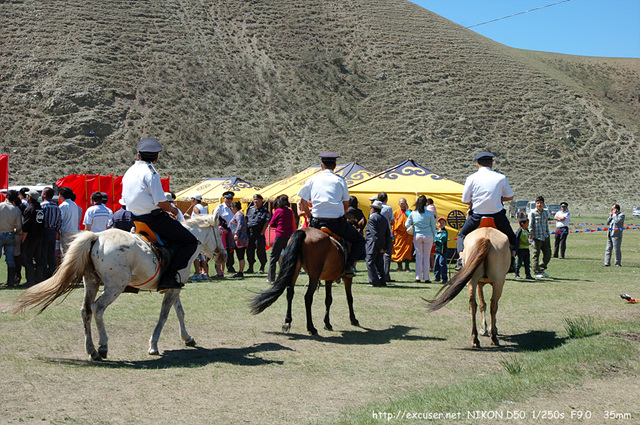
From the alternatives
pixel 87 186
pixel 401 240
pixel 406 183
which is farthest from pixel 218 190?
pixel 401 240

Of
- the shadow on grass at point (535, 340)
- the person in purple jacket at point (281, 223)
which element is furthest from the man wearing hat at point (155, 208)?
the person in purple jacket at point (281, 223)

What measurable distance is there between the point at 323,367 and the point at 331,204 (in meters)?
2.78

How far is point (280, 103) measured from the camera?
62.6 m

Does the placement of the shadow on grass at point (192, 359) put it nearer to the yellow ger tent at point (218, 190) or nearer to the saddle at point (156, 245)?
the saddle at point (156, 245)

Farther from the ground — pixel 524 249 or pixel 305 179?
pixel 305 179

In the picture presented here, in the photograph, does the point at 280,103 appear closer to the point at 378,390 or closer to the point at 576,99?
the point at 576,99

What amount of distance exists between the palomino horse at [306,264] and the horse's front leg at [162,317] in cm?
120

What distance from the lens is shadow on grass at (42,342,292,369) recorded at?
23.1 ft

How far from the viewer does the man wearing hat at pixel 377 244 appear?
560 inches

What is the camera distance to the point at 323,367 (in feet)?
23.3

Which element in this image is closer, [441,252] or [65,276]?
[65,276]

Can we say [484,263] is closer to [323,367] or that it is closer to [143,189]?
[323,367]

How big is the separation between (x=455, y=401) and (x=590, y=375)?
5.90 feet

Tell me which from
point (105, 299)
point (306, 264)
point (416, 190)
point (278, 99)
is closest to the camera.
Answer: point (105, 299)
